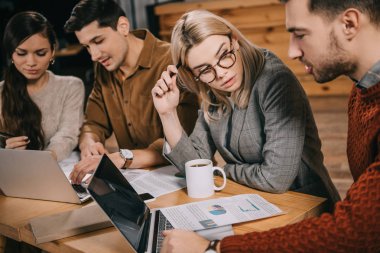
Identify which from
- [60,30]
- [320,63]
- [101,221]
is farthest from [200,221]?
[60,30]

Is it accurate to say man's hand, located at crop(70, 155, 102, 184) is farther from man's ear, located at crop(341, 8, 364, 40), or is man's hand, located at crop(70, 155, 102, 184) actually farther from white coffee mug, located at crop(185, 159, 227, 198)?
man's ear, located at crop(341, 8, 364, 40)

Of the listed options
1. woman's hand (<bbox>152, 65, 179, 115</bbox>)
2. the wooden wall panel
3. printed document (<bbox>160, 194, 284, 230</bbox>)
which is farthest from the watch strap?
the wooden wall panel

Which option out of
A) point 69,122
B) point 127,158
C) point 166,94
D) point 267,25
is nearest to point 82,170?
point 127,158

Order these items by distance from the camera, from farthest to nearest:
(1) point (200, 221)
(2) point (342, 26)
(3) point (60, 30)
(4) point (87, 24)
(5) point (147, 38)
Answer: (3) point (60, 30) < (5) point (147, 38) < (4) point (87, 24) < (1) point (200, 221) < (2) point (342, 26)

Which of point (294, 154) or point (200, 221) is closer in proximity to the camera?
point (200, 221)

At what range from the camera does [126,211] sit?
4.05ft

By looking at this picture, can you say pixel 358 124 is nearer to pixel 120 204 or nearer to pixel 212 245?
pixel 212 245

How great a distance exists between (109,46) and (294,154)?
3.30ft

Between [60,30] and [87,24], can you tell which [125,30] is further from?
[60,30]

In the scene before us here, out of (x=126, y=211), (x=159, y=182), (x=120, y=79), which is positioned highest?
(x=120, y=79)

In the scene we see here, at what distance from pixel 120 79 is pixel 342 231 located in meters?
1.45

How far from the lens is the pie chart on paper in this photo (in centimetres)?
135

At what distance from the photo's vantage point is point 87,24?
6.89 ft

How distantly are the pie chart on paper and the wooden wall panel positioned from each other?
4.15 metres
